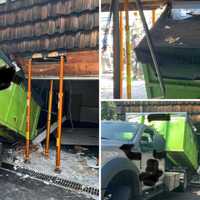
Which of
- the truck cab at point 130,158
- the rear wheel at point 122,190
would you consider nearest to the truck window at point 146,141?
the truck cab at point 130,158

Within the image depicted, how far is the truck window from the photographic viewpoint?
1962 millimetres

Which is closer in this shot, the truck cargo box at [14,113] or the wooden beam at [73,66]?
the wooden beam at [73,66]

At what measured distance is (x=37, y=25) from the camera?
8.39 feet

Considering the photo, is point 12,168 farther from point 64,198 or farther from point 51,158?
point 64,198

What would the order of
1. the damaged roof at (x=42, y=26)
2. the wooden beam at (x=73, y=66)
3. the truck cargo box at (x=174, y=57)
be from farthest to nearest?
the damaged roof at (x=42, y=26) → the wooden beam at (x=73, y=66) → the truck cargo box at (x=174, y=57)

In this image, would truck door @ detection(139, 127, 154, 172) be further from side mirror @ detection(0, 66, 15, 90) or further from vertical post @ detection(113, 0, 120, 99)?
side mirror @ detection(0, 66, 15, 90)

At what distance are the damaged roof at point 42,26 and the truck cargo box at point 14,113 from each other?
49 cm

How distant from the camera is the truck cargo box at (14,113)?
3004 mm

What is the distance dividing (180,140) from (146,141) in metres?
0.19

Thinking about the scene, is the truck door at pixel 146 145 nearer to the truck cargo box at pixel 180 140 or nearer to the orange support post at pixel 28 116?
the truck cargo box at pixel 180 140

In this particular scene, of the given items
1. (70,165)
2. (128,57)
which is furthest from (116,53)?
(70,165)

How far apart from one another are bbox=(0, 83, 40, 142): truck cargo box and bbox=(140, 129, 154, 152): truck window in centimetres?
125

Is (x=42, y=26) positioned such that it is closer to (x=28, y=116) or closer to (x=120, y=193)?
(x=28, y=116)

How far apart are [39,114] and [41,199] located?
81 cm
